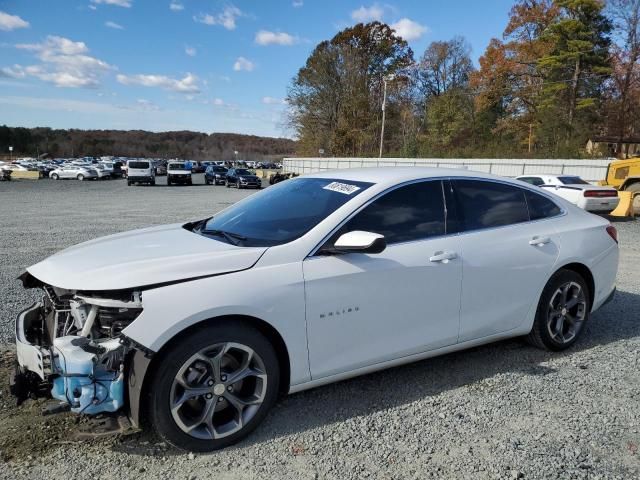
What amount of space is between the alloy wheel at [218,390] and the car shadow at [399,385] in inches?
6.9

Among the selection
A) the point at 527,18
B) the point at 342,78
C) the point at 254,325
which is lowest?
the point at 254,325

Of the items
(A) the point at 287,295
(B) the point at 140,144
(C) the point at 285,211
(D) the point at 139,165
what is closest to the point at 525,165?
(C) the point at 285,211

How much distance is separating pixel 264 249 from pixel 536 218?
97.4 inches

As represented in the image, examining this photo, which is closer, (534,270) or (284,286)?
(284,286)

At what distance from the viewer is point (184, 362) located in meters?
2.65

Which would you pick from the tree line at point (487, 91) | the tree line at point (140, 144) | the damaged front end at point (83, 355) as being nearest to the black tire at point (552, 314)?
the damaged front end at point (83, 355)

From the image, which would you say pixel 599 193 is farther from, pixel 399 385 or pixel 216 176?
pixel 216 176

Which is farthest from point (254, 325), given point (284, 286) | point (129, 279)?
point (129, 279)

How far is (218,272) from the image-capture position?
110 inches

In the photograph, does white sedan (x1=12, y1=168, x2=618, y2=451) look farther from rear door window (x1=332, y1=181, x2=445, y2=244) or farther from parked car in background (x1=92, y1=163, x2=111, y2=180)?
parked car in background (x1=92, y1=163, x2=111, y2=180)

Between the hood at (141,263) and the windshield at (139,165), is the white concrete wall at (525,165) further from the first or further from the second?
the windshield at (139,165)

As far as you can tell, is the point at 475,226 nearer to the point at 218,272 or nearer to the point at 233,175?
the point at 218,272

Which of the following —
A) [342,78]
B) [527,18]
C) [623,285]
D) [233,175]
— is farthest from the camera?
[342,78]

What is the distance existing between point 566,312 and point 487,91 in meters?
47.1
